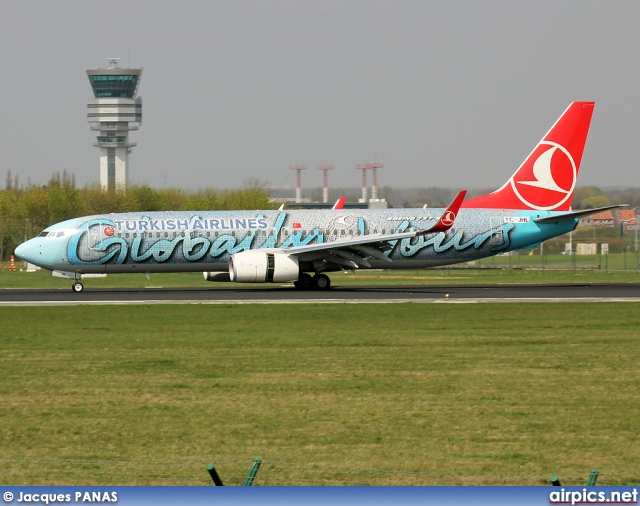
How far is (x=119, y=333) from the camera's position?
2578cm

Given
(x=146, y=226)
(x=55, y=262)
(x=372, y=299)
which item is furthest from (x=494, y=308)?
(x=55, y=262)

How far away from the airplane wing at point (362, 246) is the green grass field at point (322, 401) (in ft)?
35.1

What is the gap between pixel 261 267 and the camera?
38.1 meters

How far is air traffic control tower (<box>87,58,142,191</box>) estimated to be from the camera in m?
181

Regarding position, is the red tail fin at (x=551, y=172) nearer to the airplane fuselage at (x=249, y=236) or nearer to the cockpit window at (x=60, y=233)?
the airplane fuselage at (x=249, y=236)

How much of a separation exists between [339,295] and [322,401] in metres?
21.9

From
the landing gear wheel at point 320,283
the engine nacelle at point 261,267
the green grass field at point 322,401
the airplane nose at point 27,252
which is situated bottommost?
the green grass field at point 322,401

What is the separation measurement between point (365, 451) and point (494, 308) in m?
19.8

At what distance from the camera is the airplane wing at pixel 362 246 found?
3891cm

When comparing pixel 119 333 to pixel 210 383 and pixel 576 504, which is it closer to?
pixel 210 383

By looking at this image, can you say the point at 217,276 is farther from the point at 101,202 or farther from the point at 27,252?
the point at 101,202

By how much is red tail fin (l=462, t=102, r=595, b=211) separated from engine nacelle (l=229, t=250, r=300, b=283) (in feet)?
31.8

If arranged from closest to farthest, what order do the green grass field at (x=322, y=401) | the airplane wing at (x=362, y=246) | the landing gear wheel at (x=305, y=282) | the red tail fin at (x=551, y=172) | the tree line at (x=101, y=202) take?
the green grass field at (x=322, y=401)
the airplane wing at (x=362, y=246)
the landing gear wheel at (x=305, y=282)
the red tail fin at (x=551, y=172)
the tree line at (x=101, y=202)

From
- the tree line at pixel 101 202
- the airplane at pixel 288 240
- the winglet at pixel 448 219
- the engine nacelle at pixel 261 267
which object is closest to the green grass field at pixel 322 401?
the engine nacelle at pixel 261 267
